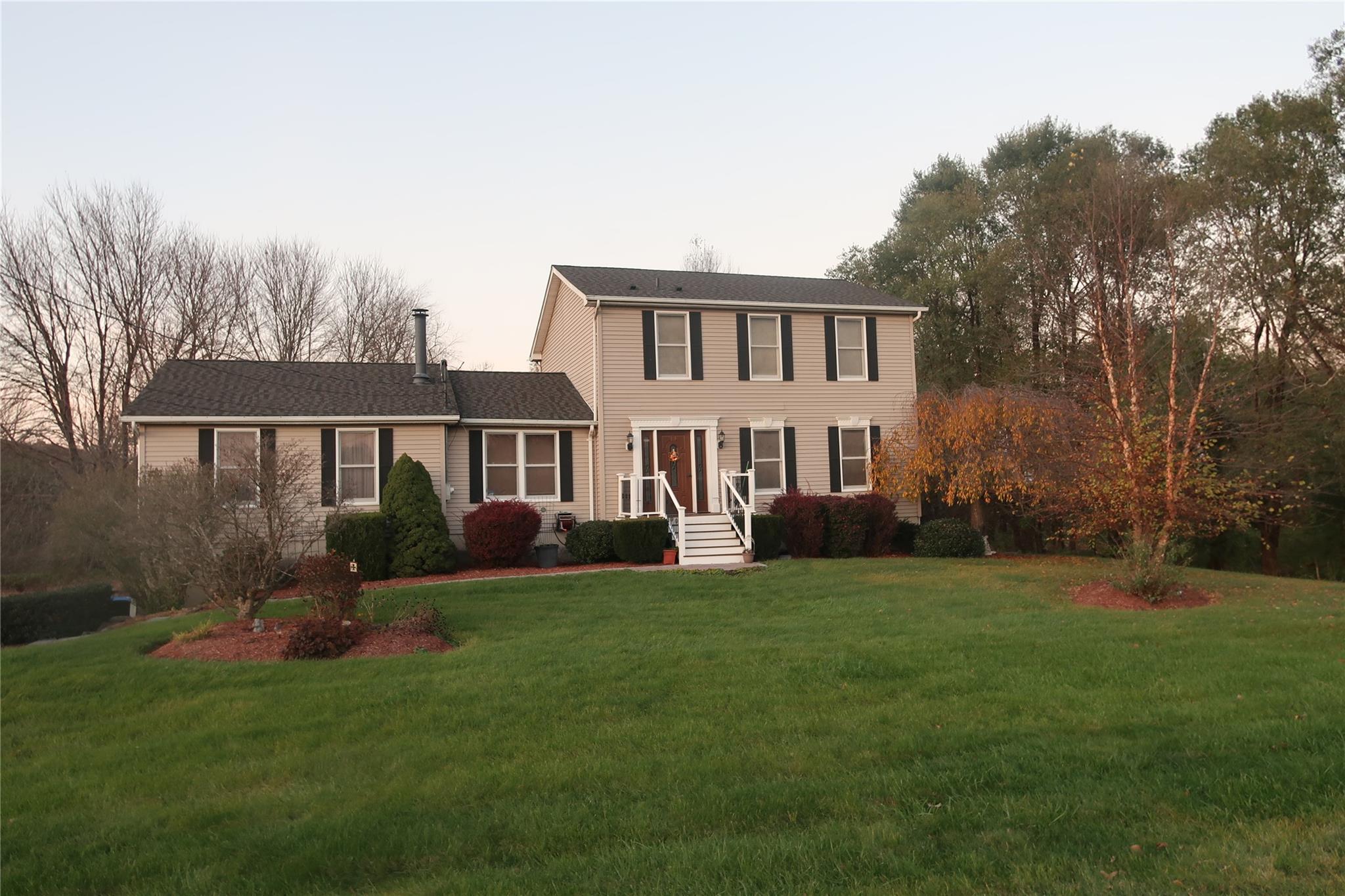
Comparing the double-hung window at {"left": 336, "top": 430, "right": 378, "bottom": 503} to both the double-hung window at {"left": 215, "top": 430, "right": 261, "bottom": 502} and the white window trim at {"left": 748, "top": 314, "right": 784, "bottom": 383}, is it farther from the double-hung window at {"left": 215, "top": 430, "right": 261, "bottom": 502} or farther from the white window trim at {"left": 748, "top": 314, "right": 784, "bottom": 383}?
the white window trim at {"left": 748, "top": 314, "right": 784, "bottom": 383}

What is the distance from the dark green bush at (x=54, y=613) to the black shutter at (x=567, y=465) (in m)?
8.88

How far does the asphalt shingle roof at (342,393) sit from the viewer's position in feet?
58.3

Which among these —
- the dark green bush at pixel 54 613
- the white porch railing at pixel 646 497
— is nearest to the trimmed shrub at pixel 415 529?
the white porch railing at pixel 646 497

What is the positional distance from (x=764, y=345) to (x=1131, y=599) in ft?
33.9

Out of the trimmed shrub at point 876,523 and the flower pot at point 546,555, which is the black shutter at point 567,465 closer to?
the flower pot at point 546,555

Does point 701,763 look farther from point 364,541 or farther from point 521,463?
point 521,463

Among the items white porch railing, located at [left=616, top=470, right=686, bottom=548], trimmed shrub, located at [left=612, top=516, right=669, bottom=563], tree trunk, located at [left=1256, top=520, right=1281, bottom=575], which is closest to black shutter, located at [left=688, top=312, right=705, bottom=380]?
white porch railing, located at [left=616, top=470, right=686, bottom=548]

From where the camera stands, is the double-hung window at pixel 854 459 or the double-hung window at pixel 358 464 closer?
the double-hung window at pixel 358 464

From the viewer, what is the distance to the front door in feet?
64.2

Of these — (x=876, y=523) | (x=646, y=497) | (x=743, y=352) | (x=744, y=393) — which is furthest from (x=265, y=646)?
(x=743, y=352)

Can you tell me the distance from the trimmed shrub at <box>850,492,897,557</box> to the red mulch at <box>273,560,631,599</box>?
16.8 ft

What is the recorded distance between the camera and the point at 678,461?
19609 mm

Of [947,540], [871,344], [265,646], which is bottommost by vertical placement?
[265,646]

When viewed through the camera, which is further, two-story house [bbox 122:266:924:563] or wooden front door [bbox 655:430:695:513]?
wooden front door [bbox 655:430:695:513]
